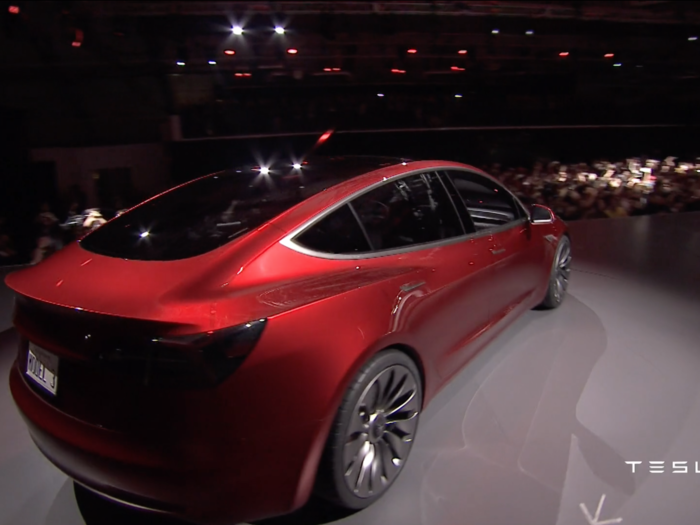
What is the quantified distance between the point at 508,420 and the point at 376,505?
2.65 ft

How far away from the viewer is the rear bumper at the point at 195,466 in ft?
4.39

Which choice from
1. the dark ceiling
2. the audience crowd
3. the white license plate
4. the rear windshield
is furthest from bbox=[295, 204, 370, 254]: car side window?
the dark ceiling

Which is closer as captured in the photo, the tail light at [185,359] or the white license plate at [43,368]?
the tail light at [185,359]

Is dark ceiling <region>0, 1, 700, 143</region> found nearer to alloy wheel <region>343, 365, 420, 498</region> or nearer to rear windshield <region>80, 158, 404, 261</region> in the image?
rear windshield <region>80, 158, 404, 261</region>

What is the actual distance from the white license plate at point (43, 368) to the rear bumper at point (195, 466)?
0.24ft

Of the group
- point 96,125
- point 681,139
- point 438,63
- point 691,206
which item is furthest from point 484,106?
point 96,125

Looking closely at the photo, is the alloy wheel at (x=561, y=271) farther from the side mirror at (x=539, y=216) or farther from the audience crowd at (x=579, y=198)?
the audience crowd at (x=579, y=198)

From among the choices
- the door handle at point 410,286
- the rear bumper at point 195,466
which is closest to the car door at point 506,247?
the door handle at point 410,286

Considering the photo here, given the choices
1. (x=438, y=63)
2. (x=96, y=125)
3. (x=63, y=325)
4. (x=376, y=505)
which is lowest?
(x=376, y=505)

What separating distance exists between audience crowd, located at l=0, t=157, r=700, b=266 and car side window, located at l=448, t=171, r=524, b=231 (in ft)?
14.6

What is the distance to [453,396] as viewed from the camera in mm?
2520

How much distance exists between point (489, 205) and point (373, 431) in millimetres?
2040

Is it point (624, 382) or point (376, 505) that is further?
→ point (624, 382)

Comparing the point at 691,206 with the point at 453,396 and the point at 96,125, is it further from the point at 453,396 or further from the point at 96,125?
the point at 96,125
